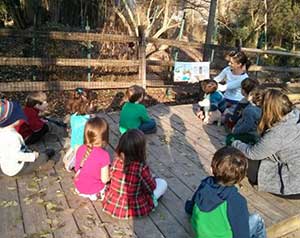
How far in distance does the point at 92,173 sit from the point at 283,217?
5.60 ft

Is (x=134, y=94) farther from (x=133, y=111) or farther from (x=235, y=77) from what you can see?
(x=235, y=77)

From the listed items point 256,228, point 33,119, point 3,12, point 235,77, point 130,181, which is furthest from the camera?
point 3,12

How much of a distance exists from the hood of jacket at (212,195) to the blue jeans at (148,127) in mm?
2436

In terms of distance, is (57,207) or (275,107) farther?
(275,107)

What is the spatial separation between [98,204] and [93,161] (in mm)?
418

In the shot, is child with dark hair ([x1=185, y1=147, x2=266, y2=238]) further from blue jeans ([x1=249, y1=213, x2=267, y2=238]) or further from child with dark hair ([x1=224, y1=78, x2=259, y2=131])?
child with dark hair ([x1=224, y1=78, x2=259, y2=131])

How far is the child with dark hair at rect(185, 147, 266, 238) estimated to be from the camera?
2289mm

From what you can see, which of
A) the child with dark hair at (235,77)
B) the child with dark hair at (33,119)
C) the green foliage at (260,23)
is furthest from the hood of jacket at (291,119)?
the green foliage at (260,23)

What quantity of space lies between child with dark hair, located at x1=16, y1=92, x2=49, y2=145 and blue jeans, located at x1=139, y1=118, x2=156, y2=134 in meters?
1.30

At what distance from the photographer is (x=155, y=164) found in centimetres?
402

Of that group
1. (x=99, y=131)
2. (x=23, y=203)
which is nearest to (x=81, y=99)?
(x=99, y=131)

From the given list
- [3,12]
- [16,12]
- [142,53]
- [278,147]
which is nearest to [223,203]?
[278,147]

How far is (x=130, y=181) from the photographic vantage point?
278 centimetres

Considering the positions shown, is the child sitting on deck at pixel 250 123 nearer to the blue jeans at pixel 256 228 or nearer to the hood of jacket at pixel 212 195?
the blue jeans at pixel 256 228
